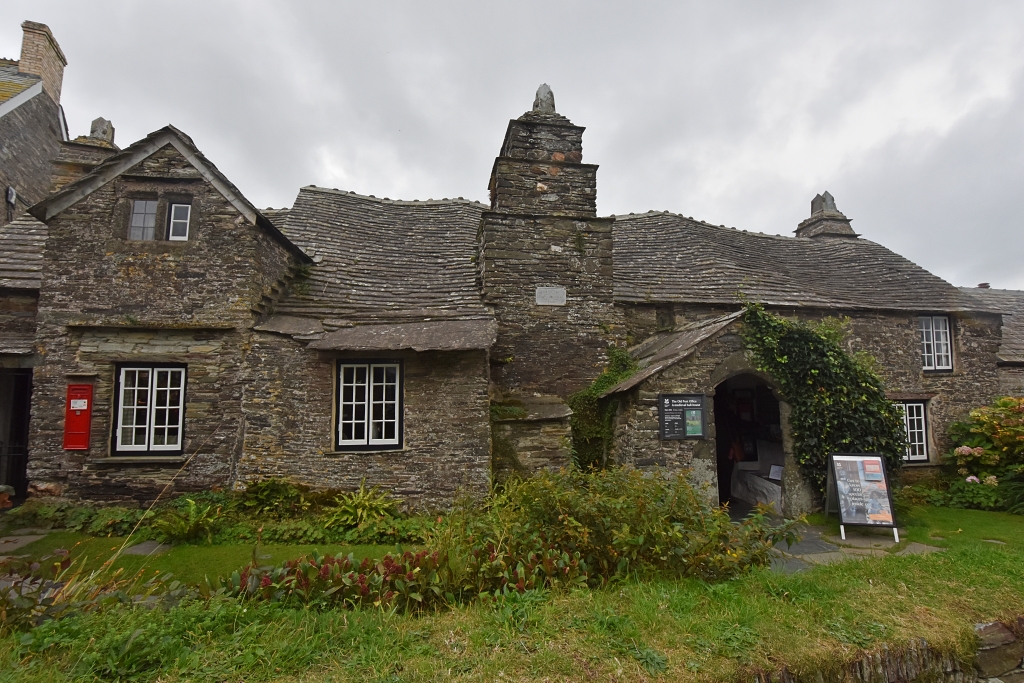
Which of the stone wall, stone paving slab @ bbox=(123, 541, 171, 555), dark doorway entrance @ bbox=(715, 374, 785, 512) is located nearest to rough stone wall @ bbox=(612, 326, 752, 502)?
dark doorway entrance @ bbox=(715, 374, 785, 512)

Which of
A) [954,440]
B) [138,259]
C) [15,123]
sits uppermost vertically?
[15,123]

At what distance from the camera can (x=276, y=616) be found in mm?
4672

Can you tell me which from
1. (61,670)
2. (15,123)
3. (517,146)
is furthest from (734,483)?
(15,123)

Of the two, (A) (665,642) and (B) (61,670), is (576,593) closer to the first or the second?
(A) (665,642)

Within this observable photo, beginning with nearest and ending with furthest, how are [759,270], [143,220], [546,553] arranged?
[546,553], [143,220], [759,270]

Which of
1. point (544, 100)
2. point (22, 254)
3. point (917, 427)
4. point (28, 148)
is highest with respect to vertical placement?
point (28, 148)

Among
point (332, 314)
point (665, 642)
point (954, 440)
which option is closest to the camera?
point (665, 642)

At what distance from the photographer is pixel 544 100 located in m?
11.8

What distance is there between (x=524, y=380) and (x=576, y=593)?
581cm

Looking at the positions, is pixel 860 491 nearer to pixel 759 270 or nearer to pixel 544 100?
pixel 759 270

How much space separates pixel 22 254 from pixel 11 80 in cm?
896

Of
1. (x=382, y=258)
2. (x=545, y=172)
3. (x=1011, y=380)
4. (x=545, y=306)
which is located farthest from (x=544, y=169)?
(x=1011, y=380)

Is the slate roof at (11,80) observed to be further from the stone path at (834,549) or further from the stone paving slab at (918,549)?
the stone paving slab at (918,549)

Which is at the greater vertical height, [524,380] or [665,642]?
[524,380]
